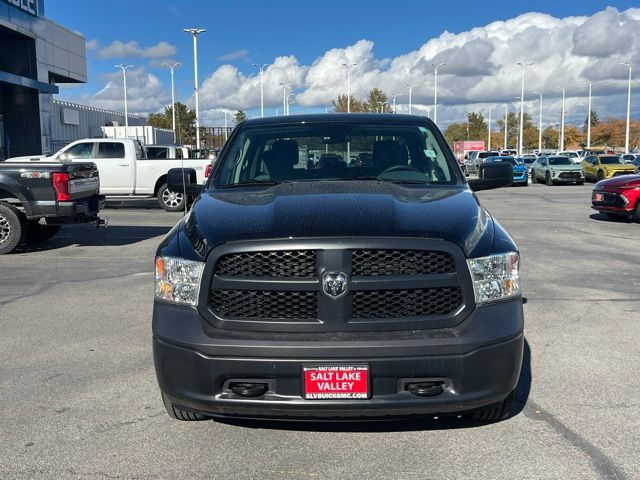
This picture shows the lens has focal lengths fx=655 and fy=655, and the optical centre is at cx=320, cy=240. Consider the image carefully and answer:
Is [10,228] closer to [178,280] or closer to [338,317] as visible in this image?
[178,280]

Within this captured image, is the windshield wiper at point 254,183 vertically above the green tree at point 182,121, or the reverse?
the green tree at point 182,121

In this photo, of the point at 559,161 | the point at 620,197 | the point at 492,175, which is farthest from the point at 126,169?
the point at 559,161

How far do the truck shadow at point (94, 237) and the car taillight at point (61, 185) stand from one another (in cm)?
143

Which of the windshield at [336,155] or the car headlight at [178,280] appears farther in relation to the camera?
the windshield at [336,155]

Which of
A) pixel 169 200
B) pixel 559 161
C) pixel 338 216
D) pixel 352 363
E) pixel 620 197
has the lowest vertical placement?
pixel 169 200

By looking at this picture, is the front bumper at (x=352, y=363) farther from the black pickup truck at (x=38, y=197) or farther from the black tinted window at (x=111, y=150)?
the black tinted window at (x=111, y=150)

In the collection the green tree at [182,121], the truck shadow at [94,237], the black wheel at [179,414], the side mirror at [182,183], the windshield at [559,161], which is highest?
the green tree at [182,121]

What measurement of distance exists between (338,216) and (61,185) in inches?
316

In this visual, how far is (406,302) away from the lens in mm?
3172

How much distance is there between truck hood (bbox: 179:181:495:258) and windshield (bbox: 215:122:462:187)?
0.43 m

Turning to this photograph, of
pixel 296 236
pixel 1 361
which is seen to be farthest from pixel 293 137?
pixel 1 361

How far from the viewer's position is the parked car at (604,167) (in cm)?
3241

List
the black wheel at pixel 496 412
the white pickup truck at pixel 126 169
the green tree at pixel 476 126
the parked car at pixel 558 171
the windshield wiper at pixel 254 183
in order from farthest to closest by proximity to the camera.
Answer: the green tree at pixel 476 126 < the parked car at pixel 558 171 < the white pickup truck at pixel 126 169 < the windshield wiper at pixel 254 183 < the black wheel at pixel 496 412

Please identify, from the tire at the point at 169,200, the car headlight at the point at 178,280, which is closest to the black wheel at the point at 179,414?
the car headlight at the point at 178,280
